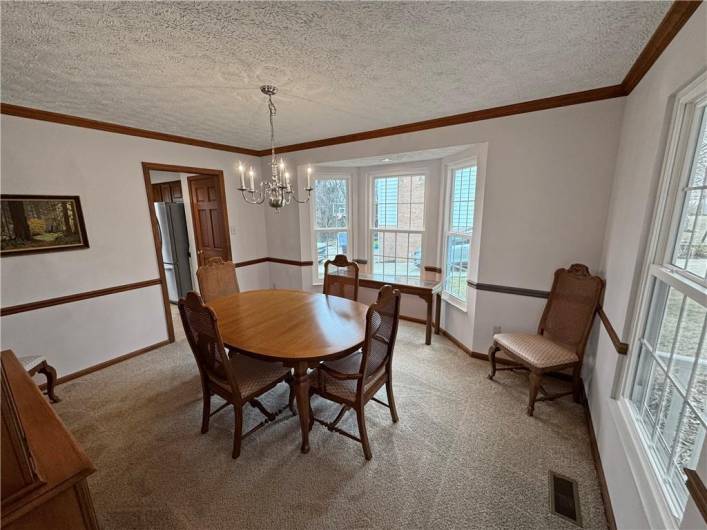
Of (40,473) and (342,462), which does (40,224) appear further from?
(342,462)

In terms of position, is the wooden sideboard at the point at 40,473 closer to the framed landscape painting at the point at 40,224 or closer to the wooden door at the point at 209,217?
the framed landscape painting at the point at 40,224

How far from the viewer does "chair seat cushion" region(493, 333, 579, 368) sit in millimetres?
2098

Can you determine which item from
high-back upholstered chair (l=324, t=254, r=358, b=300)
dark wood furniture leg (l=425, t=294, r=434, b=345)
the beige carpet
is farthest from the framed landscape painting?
dark wood furniture leg (l=425, t=294, r=434, b=345)

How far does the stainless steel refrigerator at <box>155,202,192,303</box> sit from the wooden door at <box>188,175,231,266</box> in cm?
34

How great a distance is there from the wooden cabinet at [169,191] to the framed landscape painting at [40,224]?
79.0 inches

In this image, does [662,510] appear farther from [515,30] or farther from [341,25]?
[341,25]

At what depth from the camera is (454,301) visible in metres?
3.22

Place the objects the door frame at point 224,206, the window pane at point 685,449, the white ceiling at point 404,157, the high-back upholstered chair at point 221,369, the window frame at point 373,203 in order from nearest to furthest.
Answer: the window pane at point 685,449
the high-back upholstered chair at point 221,369
the white ceiling at point 404,157
the window frame at point 373,203
the door frame at point 224,206

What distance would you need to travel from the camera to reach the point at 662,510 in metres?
0.99

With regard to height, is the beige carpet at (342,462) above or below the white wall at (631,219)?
below

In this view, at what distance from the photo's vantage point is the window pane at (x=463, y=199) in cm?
297

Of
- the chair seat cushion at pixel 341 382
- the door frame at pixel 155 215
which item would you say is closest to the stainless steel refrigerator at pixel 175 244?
the door frame at pixel 155 215

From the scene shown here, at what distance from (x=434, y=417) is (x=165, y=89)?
303cm

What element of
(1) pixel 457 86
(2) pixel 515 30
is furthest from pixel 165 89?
(2) pixel 515 30
